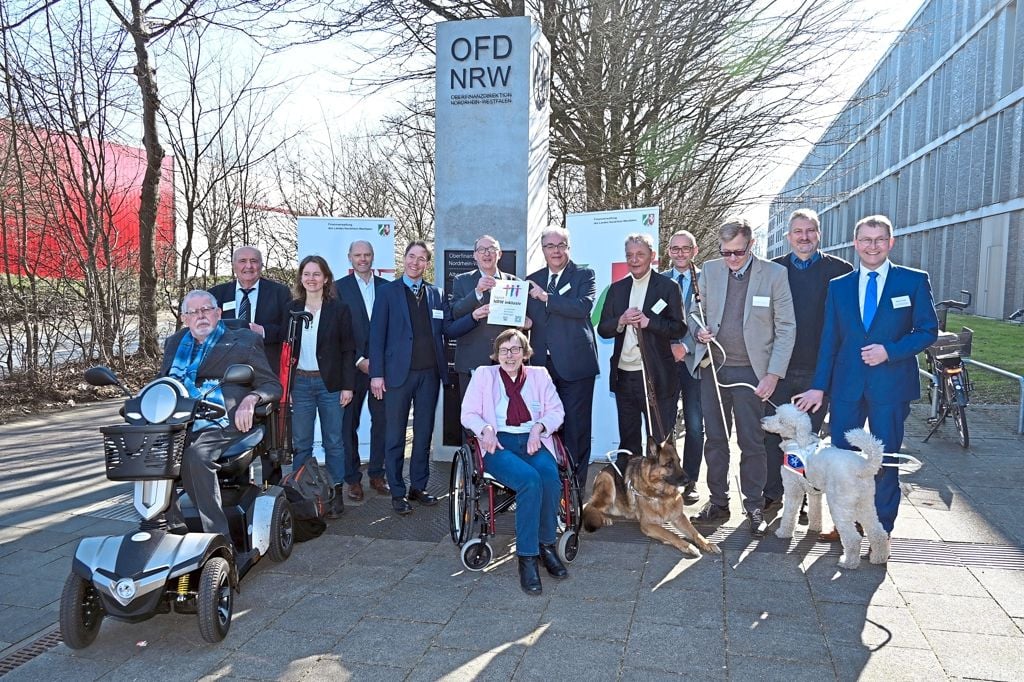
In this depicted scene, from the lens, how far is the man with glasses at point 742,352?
463 centimetres

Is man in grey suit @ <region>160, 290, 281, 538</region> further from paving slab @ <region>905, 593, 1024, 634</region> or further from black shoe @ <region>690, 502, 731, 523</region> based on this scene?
paving slab @ <region>905, 593, 1024, 634</region>

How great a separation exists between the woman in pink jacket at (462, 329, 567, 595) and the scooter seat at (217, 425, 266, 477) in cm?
113

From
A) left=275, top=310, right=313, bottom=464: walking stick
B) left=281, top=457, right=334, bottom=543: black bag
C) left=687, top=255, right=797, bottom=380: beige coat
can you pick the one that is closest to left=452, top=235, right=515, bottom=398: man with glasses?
left=275, top=310, right=313, bottom=464: walking stick

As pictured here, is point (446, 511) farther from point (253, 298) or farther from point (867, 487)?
point (867, 487)

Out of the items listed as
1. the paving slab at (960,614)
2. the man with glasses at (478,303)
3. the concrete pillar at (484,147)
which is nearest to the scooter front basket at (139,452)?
the man with glasses at (478,303)

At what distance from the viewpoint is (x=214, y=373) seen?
12.9ft

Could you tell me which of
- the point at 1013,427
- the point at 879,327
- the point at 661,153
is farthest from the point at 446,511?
the point at 661,153

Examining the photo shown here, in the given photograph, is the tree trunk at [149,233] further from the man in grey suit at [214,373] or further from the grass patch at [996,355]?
the grass patch at [996,355]

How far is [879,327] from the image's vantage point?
4.25 m

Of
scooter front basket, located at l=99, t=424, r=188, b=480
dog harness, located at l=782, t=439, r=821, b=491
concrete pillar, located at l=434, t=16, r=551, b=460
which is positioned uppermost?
concrete pillar, located at l=434, t=16, r=551, b=460

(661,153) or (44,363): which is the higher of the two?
(661,153)

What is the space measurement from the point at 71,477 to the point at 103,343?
176 inches

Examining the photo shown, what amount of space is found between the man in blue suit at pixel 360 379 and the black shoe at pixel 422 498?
0.36 metres

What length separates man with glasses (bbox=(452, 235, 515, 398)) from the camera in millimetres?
5039
